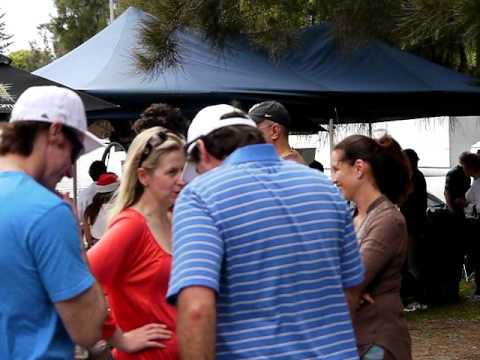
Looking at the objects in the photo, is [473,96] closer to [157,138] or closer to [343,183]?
[343,183]

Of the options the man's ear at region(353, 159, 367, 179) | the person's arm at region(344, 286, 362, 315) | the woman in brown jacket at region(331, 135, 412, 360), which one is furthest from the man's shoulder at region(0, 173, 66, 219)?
the man's ear at region(353, 159, 367, 179)

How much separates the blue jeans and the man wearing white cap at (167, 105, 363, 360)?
804mm

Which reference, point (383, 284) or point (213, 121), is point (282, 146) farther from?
point (213, 121)

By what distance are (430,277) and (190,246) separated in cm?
848

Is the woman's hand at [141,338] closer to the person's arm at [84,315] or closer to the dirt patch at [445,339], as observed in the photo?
the person's arm at [84,315]

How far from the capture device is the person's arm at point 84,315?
2.63 m

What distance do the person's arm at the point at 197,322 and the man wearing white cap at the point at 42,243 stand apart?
0.25m

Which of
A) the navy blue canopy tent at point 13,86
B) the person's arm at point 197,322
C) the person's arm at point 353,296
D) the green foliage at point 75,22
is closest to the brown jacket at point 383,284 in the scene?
the person's arm at point 353,296

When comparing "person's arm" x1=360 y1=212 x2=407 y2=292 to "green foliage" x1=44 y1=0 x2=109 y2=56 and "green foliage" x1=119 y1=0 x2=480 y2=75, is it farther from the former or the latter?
"green foliage" x1=44 y1=0 x2=109 y2=56

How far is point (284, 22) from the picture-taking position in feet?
28.0

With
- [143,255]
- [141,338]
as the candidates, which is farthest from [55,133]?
[141,338]

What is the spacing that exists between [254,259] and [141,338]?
0.78 m

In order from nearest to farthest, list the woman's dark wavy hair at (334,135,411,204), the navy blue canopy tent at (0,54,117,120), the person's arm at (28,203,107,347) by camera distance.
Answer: the person's arm at (28,203,107,347)
the woman's dark wavy hair at (334,135,411,204)
the navy blue canopy tent at (0,54,117,120)

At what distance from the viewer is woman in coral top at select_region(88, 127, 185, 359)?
3.35 meters
